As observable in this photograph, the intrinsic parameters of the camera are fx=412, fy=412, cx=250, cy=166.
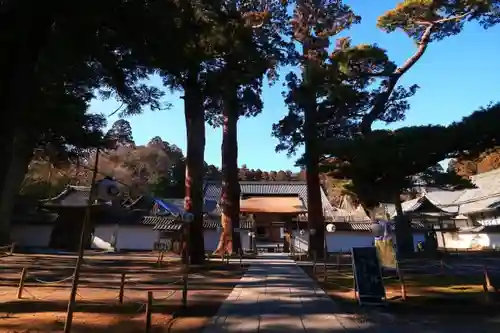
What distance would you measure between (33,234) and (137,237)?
306 inches

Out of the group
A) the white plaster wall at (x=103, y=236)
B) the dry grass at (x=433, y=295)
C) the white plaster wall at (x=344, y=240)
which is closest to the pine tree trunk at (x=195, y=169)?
the dry grass at (x=433, y=295)

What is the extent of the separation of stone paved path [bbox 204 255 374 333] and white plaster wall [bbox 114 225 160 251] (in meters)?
21.2

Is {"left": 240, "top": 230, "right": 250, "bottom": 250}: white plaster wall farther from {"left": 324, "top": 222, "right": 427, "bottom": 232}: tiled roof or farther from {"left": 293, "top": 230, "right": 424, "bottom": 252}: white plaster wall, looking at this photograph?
{"left": 324, "top": 222, "right": 427, "bottom": 232}: tiled roof

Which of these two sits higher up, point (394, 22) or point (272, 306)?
point (394, 22)

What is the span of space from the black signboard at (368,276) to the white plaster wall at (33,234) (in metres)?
28.3

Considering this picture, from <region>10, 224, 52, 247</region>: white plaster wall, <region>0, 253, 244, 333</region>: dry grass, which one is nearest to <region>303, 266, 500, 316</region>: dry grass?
<region>0, 253, 244, 333</region>: dry grass

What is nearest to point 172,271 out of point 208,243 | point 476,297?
point 476,297

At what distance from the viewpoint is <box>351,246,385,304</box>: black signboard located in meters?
8.44

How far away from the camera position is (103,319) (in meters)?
7.25

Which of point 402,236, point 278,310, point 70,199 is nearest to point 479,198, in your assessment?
point 402,236

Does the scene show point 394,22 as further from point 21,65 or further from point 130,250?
point 130,250

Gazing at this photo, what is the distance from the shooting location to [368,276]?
869 cm

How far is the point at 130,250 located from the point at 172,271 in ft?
59.6

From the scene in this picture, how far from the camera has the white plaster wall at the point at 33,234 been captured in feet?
102
